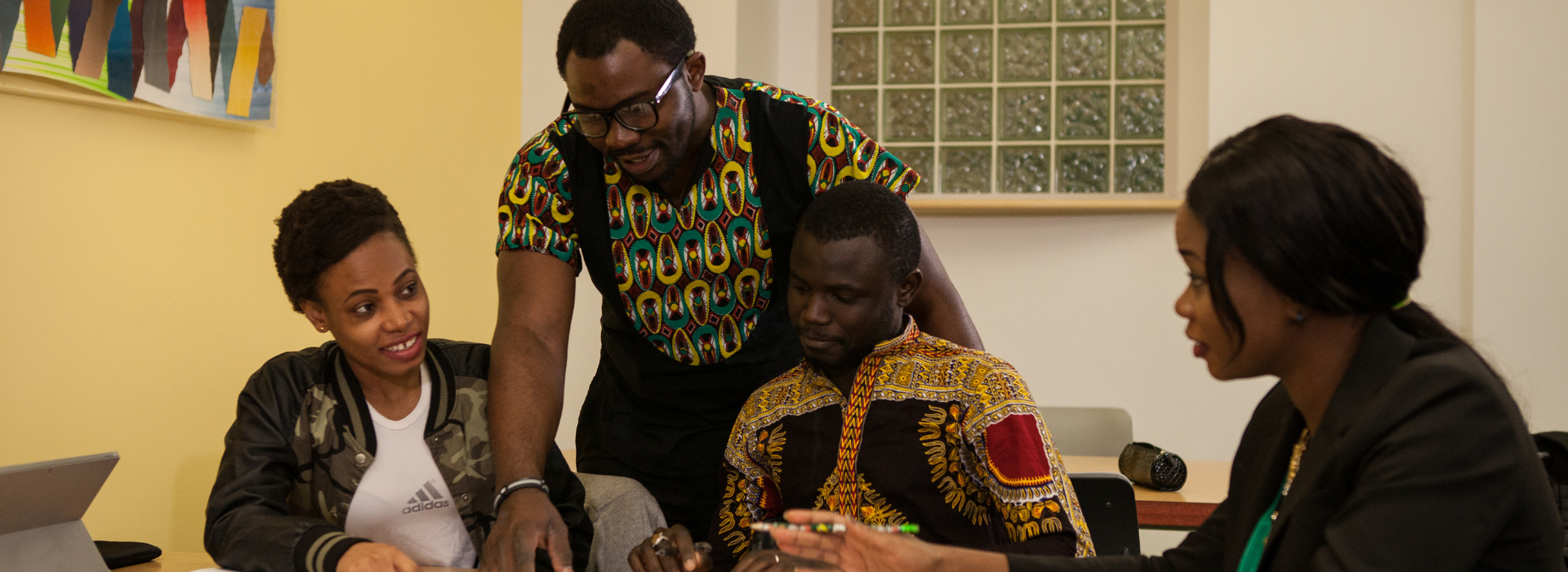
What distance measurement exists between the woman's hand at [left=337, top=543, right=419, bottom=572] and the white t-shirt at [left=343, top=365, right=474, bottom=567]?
319 mm

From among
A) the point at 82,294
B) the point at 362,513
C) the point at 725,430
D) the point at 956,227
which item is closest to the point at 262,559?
the point at 362,513

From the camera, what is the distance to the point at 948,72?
5.05 metres

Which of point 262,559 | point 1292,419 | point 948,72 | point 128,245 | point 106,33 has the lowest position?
point 262,559

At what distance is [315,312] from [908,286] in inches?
42.0

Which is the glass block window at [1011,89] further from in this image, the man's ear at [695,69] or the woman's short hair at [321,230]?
the woman's short hair at [321,230]

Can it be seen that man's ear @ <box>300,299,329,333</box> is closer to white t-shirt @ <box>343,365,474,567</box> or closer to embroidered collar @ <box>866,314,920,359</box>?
white t-shirt @ <box>343,365,474,567</box>

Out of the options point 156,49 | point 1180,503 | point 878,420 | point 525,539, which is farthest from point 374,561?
point 1180,503

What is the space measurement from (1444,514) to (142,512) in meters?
2.84

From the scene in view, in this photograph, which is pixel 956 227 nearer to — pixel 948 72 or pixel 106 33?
pixel 948 72

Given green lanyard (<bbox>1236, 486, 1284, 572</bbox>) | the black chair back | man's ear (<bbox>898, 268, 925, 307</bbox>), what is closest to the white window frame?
the black chair back

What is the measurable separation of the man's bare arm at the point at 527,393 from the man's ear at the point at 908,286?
0.60 m

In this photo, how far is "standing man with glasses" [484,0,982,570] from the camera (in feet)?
6.46

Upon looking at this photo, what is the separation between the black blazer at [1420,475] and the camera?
97 cm

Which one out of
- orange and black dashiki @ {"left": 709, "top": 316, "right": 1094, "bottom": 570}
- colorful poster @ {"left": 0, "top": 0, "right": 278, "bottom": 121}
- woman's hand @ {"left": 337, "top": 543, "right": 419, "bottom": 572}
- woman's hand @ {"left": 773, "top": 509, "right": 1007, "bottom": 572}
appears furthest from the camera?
colorful poster @ {"left": 0, "top": 0, "right": 278, "bottom": 121}
